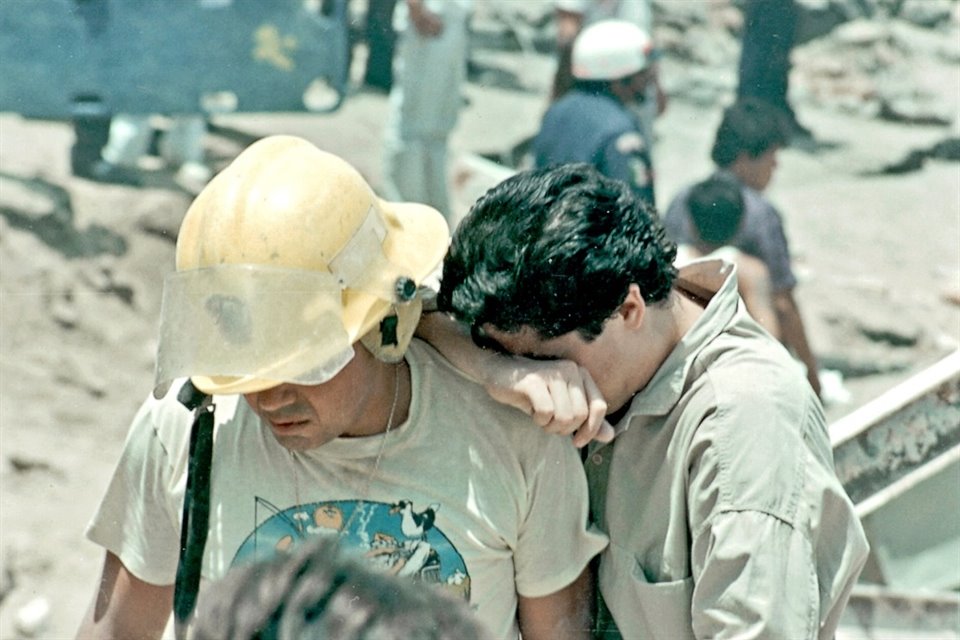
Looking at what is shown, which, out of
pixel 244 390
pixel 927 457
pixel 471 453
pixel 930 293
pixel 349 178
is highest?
pixel 349 178

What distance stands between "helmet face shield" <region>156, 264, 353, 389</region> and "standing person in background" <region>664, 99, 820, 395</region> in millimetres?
3694

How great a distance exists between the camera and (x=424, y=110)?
297 inches

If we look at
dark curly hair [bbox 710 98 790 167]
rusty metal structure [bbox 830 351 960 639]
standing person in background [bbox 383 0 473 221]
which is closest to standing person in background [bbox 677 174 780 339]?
dark curly hair [bbox 710 98 790 167]

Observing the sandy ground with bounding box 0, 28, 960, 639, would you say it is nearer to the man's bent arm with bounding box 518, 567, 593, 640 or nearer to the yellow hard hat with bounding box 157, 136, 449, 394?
the man's bent arm with bounding box 518, 567, 593, 640

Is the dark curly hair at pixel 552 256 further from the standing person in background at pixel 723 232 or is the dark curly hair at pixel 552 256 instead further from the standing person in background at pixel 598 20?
the standing person in background at pixel 598 20

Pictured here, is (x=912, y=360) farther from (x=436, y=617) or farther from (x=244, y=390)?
(x=436, y=617)

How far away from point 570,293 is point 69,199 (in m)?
5.65

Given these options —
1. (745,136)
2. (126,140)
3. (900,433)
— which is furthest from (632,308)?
(126,140)

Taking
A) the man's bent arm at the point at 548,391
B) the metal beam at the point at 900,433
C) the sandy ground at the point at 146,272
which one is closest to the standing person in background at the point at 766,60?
the sandy ground at the point at 146,272

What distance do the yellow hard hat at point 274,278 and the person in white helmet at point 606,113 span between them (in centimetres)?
329

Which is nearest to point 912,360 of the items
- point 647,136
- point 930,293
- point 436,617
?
point 930,293

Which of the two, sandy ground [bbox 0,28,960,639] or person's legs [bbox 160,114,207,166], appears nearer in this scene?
sandy ground [bbox 0,28,960,639]

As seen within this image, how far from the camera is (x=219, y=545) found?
2.35 meters

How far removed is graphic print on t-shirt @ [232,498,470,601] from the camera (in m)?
2.31
